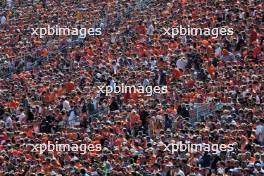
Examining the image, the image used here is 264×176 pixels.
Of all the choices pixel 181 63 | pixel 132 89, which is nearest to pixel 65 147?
pixel 132 89

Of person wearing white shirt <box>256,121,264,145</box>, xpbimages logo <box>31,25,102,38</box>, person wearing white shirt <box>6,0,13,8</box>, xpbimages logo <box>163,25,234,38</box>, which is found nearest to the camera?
person wearing white shirt <box>256,121,264,145</box>

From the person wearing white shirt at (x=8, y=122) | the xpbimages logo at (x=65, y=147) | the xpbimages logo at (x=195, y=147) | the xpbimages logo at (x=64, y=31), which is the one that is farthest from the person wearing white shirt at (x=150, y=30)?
the xpbimages logo at (x=195, y=147)

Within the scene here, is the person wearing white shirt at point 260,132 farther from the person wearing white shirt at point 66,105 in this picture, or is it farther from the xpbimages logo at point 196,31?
the xpbimages logo at point 196,31

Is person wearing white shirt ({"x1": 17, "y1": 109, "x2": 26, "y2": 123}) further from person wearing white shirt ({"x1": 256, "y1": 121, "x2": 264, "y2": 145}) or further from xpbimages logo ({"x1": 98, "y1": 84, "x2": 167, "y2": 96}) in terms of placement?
person wearing white shirt ({"x1": 256, "y1": 121, "x2": 264, "y2": 145})

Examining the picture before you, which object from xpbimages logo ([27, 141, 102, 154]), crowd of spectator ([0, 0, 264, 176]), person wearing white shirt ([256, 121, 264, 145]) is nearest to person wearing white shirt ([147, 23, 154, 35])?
crowd of spectator ([0, 0, 264, 176])

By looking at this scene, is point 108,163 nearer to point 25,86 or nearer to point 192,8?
point 25,86

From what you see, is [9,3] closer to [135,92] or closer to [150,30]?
[150,30]
